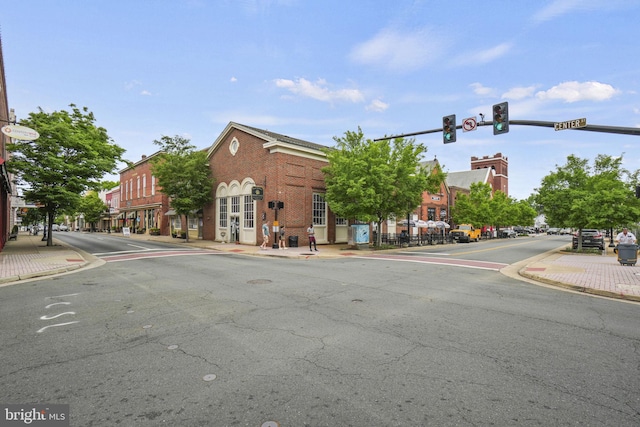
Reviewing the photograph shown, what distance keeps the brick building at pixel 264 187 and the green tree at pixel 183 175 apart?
1.21 meters

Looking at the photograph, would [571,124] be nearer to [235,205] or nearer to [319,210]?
[319,210]

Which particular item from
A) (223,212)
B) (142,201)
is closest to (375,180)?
(223,212)

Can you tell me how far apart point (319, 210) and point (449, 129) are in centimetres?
1457

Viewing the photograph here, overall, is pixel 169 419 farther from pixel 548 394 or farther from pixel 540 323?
pixel 540 323

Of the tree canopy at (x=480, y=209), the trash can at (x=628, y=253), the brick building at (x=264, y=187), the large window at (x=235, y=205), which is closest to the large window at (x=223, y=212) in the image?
the brick building at (x=264, y=187)

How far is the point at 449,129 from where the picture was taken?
13.4 meters

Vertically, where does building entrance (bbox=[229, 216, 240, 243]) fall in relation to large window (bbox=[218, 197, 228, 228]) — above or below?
below

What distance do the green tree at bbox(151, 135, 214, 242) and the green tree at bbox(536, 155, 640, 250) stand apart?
2720 cm

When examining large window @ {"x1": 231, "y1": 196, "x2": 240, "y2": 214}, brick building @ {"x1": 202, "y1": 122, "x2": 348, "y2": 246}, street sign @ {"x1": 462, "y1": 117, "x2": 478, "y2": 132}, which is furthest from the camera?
large window @ {"x1": 231, "y1": 196, "x2": 240, "y2": 214}

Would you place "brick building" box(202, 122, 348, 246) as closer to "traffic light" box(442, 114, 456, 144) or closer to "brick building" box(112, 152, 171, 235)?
"brick building" box(112, 152, 171, 235)

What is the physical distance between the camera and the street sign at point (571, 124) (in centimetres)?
1030

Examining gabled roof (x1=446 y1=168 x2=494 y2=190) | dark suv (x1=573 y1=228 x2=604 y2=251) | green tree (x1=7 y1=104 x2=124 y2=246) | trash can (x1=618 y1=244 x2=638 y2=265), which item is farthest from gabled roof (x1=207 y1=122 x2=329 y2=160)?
gabled roof (x1=446 y1=168 x2=494 y2=190)

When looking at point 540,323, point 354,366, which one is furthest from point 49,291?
point 540,323

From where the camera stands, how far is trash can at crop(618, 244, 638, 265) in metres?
13.3
